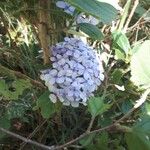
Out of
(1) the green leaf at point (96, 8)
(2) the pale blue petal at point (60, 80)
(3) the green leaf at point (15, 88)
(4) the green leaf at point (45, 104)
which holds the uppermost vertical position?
(1) the green leaf at point (96, 8)

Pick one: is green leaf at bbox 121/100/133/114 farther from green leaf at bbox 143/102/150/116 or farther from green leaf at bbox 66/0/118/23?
green leaf at bbox 66/0/118/23

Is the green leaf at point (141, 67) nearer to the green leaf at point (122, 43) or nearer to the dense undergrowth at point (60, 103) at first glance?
the dense undergrowth at point (60, 103)

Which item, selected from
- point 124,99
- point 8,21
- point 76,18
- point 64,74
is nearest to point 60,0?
point 76,18

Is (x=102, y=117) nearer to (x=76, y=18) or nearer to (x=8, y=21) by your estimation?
(x=76, y=18)

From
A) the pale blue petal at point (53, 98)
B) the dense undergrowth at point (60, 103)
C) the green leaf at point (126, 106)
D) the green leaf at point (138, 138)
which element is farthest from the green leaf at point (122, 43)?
the green leaf at point (138, 138)

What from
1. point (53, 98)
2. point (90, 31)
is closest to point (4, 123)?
point (53, 98)

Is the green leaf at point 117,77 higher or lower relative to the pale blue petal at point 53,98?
higher
